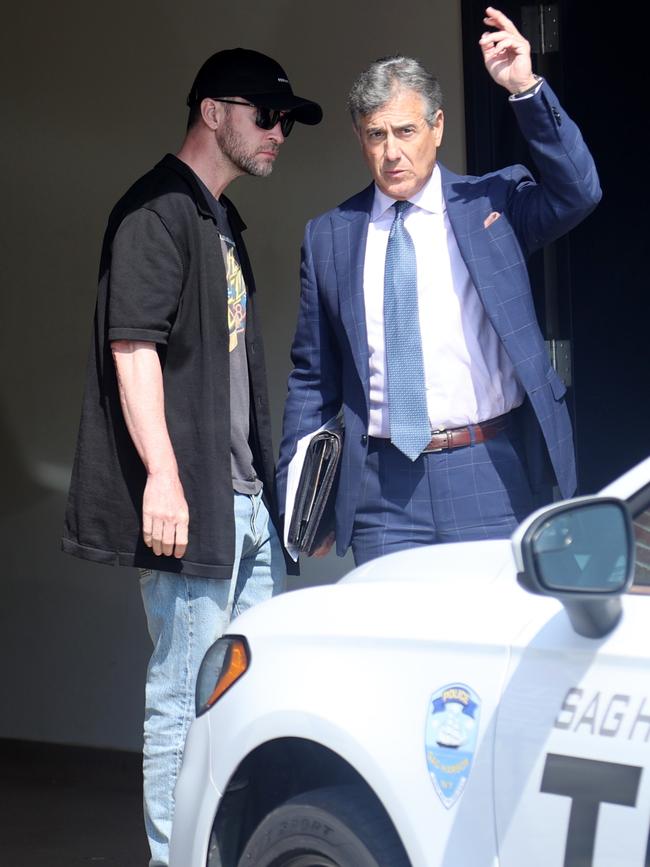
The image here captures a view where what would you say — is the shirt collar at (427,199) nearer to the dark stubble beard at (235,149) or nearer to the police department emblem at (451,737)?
the dark stubble beard at (235,149)

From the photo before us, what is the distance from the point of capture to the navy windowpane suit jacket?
354 centimetres

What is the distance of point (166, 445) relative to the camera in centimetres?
372

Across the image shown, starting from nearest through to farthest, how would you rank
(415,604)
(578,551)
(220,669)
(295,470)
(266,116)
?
(578,551), (415,604), (220,669), (295,470), (266,116)

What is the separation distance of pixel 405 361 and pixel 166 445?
63cm

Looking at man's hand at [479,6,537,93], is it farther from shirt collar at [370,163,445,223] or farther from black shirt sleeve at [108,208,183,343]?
black shirt sleeve at [108,208,183,343]

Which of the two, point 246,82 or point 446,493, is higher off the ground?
point 246,82

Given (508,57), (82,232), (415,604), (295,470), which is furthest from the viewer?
(82,232)

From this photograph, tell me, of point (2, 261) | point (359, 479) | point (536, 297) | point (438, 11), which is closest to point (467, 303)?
point (359, 479)

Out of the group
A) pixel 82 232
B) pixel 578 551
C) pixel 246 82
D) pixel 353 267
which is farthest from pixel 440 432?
pixel 82 232

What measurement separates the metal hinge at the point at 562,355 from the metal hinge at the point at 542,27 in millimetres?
995

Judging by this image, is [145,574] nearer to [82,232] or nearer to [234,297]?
[234,297]

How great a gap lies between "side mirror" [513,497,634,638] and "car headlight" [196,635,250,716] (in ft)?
2.73

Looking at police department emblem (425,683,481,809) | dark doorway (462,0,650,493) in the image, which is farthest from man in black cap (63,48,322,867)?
dark doorway (462,0,650,493)

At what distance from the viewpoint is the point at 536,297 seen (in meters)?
5.21
